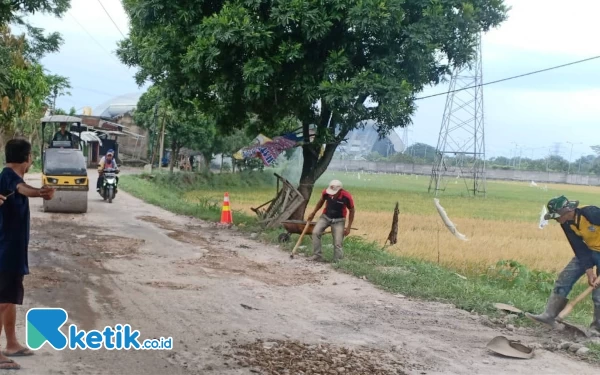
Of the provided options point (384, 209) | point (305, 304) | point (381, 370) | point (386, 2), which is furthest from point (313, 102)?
point (384, 209)

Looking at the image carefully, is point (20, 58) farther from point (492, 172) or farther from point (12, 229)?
point (492, 172)

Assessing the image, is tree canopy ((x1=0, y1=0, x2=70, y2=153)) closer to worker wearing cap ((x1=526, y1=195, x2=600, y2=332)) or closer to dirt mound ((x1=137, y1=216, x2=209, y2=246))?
dirt mound ((x1=137, y1=216, x2=209, y2=246))

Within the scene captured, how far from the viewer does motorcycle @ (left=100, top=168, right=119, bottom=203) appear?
20606 millimetres

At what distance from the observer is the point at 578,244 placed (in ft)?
25.0

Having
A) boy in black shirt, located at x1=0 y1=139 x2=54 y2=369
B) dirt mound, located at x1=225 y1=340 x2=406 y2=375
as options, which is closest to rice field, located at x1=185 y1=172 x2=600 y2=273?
dirt mound, located at x1=225 y1=340 x2=406 y2=375

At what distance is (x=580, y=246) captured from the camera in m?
7.62

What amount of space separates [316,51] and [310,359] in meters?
10.1

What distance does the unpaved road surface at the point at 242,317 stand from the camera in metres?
5.68

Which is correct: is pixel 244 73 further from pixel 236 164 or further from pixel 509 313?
pixel 236 164

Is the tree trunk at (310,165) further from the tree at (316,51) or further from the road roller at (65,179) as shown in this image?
the road roller at (65,179)

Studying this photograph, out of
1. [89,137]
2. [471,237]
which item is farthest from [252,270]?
[89,137]

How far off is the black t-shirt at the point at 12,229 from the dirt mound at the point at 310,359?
205cm

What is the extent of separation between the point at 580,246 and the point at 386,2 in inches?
291

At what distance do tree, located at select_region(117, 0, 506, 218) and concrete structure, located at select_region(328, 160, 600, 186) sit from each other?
3959 centimetres
